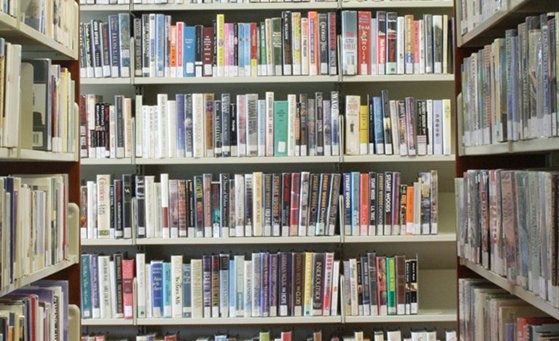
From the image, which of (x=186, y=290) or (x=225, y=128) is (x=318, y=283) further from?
(x=225, y=128)

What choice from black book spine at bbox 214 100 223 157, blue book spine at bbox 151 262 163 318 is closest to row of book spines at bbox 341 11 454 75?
black book spine at bbox 214 100 223 157

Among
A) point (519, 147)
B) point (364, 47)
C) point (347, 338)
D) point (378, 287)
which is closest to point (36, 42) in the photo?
point (519, 147)

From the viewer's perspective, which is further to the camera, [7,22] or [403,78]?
[403,78]

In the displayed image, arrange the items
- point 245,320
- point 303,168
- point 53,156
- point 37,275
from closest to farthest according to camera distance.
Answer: point 37,275 < point 53,156 < point 245,320 < point 303,168

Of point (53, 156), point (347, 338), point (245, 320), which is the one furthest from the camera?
point (347, 338)

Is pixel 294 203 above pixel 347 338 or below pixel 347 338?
above

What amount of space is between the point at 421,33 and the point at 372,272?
1.06m

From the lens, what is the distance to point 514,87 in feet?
5.87

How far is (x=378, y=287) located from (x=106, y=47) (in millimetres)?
1580

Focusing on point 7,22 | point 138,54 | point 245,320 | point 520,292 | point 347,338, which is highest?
point 138,54

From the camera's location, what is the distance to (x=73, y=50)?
2484 millimetres

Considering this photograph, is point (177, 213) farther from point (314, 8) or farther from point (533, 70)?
point (533, 70)

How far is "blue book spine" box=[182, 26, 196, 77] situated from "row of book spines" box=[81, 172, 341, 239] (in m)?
0.48

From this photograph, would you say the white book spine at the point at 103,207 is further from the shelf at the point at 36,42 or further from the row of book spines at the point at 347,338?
the shelf at the point at 36,42
